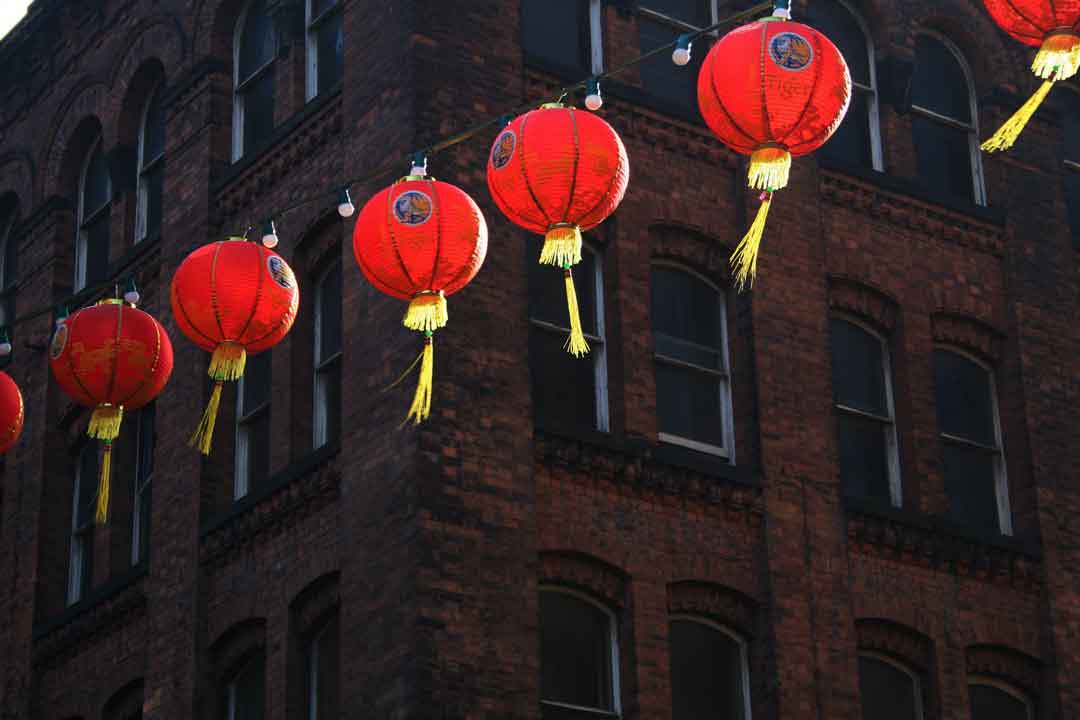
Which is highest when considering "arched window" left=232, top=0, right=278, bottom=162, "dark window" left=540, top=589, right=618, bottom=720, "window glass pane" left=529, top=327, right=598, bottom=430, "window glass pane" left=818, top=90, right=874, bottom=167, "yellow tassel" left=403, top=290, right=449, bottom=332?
"arched window" left=232, top=0, right=278, bottom=162

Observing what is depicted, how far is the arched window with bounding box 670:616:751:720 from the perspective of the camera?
23.5 meters

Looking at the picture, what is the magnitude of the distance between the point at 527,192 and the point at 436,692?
5118mm

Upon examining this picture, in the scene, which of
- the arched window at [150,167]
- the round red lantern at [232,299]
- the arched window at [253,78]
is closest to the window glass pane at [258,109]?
the arched window at [253,78]

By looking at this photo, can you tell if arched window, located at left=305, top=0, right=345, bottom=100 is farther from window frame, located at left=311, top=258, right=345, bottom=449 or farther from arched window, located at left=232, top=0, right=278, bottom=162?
window frame, located at left=311, top=258, right=345, bottom=449

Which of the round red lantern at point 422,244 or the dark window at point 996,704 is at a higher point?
the round red lantern at point 422,244

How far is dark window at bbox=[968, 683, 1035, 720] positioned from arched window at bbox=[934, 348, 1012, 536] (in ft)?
5.72

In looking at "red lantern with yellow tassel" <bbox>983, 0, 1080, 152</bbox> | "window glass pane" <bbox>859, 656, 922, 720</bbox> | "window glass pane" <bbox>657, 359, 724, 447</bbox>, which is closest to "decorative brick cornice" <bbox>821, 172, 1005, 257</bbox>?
"window glass pane" <bbox>657, 359, 724, 447</bbox>

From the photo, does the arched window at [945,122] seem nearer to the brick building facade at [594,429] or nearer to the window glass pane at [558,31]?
the brick building facade at [594,429]

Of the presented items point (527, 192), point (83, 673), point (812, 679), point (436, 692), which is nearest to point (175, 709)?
point (83, 673)

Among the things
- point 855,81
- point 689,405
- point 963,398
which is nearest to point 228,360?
point 689,405

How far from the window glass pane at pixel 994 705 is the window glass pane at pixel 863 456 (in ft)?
7.42

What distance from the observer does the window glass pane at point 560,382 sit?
23734 millimetres

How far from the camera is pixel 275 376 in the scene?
2544 cm

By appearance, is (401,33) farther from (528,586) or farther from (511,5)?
(528,586)
